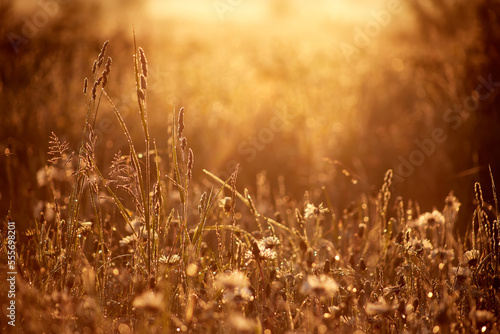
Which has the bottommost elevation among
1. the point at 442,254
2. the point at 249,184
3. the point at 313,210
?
the point at 249,184

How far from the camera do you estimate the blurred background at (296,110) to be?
416 cm

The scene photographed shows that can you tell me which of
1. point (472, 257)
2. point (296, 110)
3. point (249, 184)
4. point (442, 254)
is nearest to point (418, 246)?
point (442, 254)

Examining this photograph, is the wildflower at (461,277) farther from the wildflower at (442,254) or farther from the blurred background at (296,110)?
the blurred background at (296,110)

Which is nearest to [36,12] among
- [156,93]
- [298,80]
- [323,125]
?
[156,93]

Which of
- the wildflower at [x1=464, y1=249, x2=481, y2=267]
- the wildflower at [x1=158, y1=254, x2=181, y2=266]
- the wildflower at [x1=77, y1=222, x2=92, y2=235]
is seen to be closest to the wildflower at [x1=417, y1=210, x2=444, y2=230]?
the wildflower at [x1=464, y1=249, x2=481, y2=267]

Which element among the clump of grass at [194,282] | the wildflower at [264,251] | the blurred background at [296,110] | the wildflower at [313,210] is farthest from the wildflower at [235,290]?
the blurred background at [296,110]

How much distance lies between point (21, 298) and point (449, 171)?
11.2 ft

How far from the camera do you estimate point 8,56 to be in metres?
6.08

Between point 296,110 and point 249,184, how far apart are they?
143 centimetres

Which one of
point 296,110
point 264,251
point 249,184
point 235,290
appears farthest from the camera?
point 296,110

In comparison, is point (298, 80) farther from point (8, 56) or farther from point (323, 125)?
point (8, 56)

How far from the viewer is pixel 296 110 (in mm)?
5410

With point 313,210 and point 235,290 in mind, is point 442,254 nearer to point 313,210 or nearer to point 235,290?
point 313,210

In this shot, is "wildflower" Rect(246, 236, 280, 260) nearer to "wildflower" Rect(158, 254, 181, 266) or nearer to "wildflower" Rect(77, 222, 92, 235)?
"wildflower" Rect(158, 254, 181, 266)
